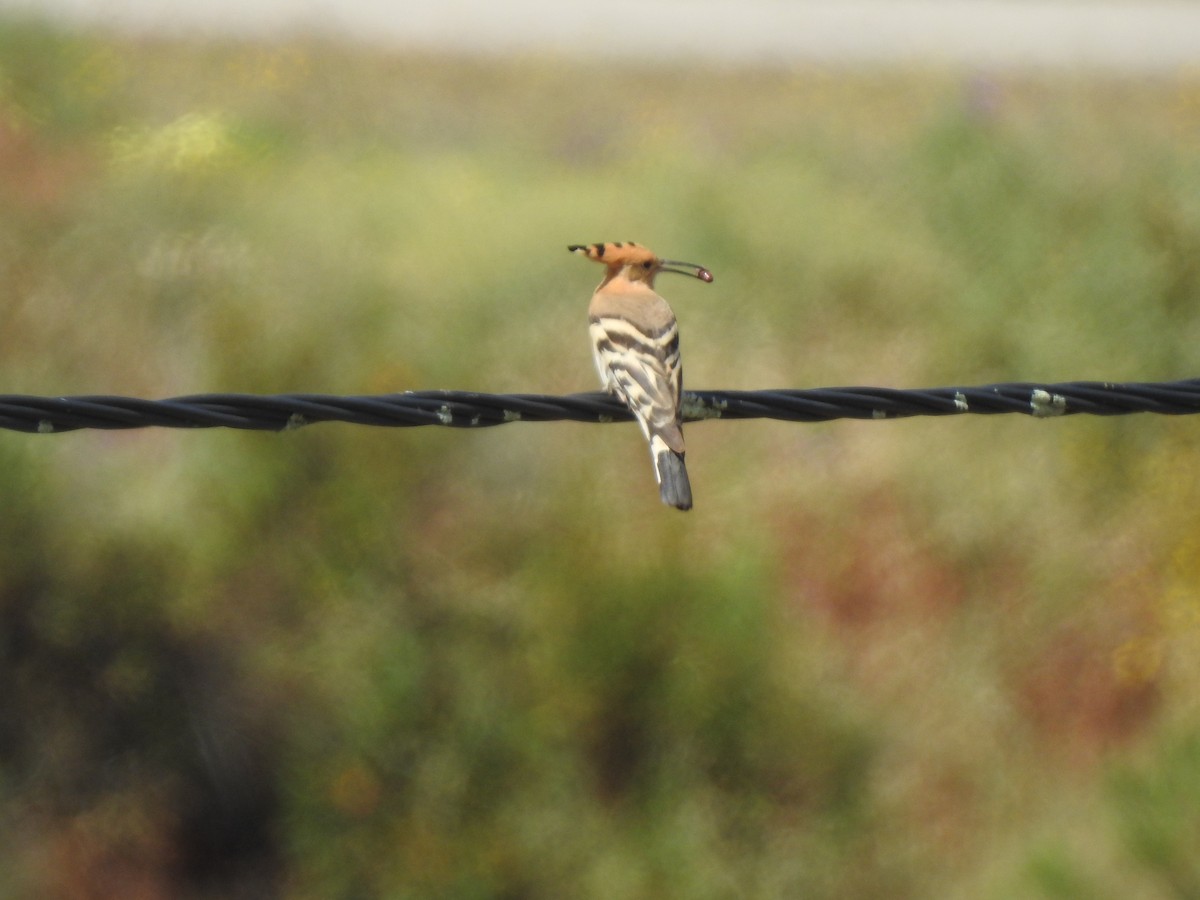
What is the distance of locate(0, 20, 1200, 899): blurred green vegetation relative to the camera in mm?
8430

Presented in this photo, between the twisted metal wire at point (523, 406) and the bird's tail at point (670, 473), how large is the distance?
1.79 ft

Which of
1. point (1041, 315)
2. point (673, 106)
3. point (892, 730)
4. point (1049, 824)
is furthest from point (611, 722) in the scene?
point (673, 106)

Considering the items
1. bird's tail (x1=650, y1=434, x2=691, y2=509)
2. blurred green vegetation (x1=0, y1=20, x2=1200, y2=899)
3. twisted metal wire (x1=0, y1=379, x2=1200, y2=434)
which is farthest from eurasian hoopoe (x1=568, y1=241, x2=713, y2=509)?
blurred green vegetation (x1=0, y1=20, x2=1200, y2=899)

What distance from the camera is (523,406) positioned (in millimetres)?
3441

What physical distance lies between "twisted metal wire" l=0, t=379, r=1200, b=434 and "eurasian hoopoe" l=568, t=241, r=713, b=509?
0.97ft

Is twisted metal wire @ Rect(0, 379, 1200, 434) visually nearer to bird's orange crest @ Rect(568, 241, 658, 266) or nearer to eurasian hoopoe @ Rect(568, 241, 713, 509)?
eurasian hoopoe @ Rect(568, 241, 713, 509)

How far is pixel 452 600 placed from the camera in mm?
8812

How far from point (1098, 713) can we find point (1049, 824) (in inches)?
73.2

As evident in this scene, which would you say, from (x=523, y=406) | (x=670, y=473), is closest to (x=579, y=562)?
(x=670, y=473)

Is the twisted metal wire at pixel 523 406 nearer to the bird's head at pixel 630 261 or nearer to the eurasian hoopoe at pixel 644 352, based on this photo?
the eurasian hoopoe at pixel 644 352

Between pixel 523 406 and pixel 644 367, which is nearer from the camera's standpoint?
pixel 523 406

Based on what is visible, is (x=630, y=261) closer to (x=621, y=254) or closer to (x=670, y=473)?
(x=621, y=254)

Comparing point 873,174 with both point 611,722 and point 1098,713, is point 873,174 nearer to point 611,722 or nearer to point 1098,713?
point 1098,713

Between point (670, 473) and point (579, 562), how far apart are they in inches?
169
